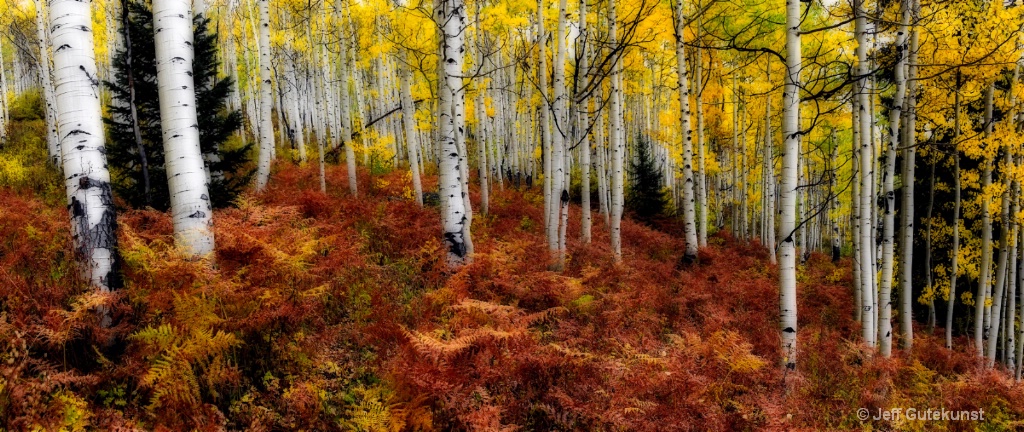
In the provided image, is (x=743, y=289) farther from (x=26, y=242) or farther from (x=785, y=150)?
(x=26, y=242)

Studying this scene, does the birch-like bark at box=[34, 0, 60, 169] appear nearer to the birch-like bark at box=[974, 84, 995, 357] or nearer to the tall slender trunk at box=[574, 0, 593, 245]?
the tall slender trunk at box=[574, 0, 593, 245]

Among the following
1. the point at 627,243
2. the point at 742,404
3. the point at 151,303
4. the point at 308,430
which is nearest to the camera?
the point at 308,430

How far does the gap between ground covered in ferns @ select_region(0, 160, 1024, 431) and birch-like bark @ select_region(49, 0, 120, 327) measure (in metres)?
0.16

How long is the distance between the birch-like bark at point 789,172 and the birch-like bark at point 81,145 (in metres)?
5.89

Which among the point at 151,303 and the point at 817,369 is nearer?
the point at 151,303

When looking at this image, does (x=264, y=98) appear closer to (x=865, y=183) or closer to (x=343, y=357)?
(x=343, y=357)

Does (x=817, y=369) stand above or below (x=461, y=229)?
below

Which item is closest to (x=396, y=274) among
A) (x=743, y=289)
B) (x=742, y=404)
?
(x=742, y=404)

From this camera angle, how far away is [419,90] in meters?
17.0

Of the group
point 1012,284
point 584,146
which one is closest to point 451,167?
point 584,146

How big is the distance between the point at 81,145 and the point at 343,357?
2.62 meters

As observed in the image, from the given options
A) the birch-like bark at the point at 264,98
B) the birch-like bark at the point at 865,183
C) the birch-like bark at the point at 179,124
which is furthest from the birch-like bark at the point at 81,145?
the birch-like bark at the point at 865,183

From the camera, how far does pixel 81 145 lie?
12.3ft

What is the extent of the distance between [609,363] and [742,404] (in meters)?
1.12
